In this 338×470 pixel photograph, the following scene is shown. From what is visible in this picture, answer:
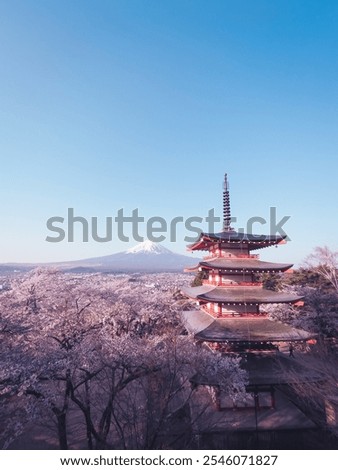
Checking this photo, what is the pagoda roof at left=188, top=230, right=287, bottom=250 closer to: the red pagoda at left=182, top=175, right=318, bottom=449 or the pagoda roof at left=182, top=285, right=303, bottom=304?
the red pagoda at left=182, top=175, right=318, bottom=449

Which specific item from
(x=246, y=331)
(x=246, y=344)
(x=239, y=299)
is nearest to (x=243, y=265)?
(x=239, y=299)

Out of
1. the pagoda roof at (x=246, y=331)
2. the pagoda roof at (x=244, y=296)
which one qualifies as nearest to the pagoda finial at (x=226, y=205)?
the pagoda roof at (x=244, y=296)

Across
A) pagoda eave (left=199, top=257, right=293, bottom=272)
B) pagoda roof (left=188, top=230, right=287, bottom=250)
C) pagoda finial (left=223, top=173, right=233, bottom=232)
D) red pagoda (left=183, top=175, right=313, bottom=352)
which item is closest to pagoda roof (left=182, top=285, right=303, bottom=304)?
red pagoda (left=183, top=175, right=313, bottom=352)

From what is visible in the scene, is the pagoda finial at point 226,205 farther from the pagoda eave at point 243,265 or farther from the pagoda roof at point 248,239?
the pagoda eave at point 243,265

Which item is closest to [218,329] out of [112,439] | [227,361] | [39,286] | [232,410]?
[227,361]

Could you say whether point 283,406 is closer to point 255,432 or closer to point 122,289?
point 255,432

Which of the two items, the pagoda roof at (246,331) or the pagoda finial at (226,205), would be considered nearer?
the pagoda roof at (246,331)

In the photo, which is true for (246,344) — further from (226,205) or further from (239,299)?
(226,205)

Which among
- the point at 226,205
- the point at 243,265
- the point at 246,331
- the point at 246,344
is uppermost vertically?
the point at 226,205
